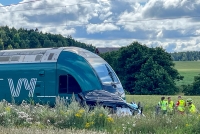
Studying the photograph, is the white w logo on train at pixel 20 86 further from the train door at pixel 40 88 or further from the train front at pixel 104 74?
the train front at pixel 104 74

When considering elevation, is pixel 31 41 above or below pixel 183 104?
above

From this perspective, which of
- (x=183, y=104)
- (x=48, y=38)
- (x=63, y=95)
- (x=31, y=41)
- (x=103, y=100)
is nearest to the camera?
(x=103, y=100)

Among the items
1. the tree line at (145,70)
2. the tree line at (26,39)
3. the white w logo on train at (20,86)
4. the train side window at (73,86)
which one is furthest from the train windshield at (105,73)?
the tree line at (26,39)

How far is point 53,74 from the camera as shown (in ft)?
68.2

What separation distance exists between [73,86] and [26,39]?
6421 centimetres

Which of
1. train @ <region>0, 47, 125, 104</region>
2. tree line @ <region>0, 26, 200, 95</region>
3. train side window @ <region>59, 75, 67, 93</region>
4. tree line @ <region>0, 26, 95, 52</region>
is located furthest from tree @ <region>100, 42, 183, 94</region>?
train side window @ <region>59, 75, 67, 93</region>

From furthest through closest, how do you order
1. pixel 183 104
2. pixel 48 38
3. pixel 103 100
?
pixel 48 38 < pixel 183 104 < pixel 103 100

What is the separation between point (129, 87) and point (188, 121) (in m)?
53.2

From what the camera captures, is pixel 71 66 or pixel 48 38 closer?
pixel 71 66

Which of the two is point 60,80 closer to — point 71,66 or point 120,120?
point 71,66

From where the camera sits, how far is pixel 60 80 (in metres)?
20.6

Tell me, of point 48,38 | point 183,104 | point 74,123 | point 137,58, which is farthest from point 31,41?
point 74,123

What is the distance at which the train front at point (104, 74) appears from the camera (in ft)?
65.7

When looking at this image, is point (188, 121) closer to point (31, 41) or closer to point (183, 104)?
point (183, 104)
